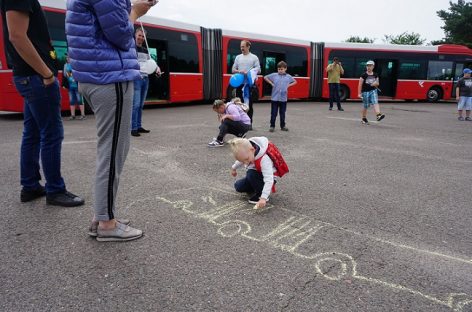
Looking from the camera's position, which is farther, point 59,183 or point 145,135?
point 145,135

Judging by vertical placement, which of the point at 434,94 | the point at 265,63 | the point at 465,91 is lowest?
the point at 434,94

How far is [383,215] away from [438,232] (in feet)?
1.62

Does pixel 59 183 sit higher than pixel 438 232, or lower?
higher

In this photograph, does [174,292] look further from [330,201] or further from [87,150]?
[87,150]

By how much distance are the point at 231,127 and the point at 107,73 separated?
413cm

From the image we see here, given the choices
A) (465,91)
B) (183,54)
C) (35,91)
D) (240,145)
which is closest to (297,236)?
(240,145)

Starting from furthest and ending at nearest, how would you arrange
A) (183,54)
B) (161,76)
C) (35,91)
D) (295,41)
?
1. (295,41)
2. (183,54)
3. (161,76)
4. (35,91)

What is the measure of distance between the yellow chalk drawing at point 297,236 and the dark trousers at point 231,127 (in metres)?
2.62

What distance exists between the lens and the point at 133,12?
277 centimetres

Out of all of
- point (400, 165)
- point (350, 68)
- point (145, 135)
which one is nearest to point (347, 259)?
point (400, 165)

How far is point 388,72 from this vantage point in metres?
19.9

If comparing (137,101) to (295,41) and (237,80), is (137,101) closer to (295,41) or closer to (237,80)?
(237,80)

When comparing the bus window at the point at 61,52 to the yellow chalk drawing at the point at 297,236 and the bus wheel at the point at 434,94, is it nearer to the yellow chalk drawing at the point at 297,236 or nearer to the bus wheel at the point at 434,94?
the yellow chalk drawing at the point at 297,236

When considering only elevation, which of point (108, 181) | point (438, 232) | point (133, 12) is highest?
point (133, 12)
